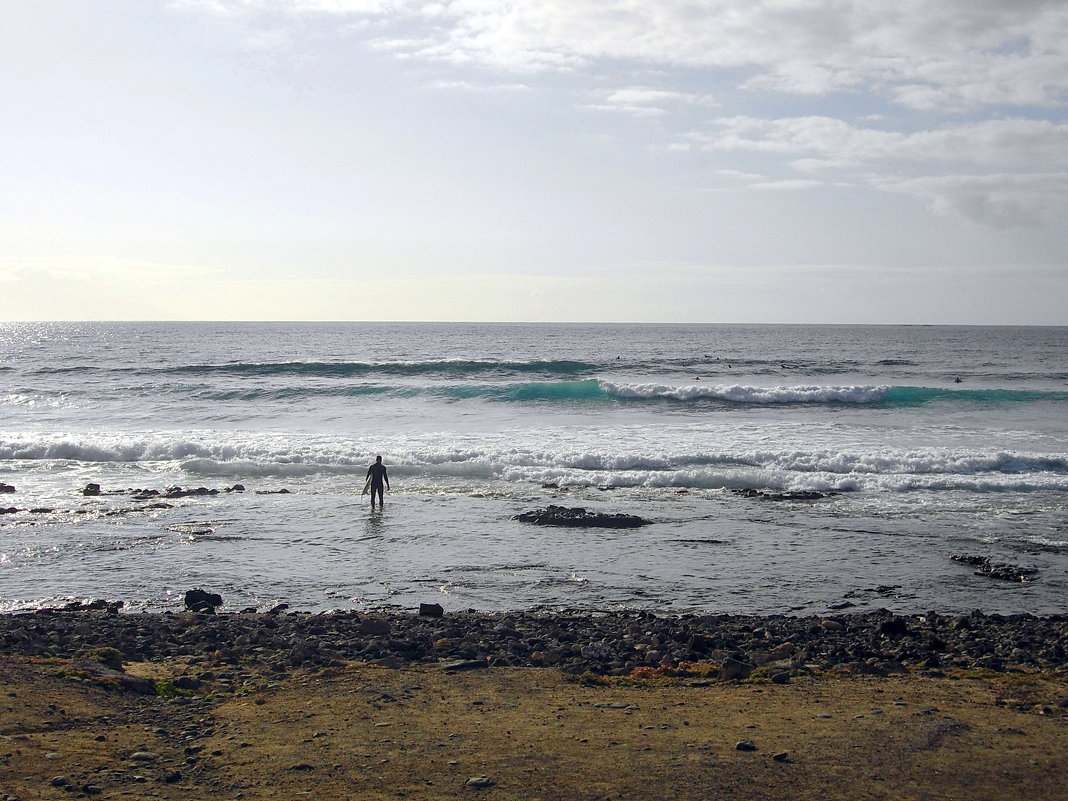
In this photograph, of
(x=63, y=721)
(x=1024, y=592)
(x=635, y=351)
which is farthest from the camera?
(x=635, y=351)

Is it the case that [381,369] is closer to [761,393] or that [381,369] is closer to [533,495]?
[761,393]

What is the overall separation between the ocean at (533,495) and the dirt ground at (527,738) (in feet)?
11.7

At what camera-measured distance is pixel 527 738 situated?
21.0 ft

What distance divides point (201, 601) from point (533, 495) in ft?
30.5

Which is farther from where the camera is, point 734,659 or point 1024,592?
point 1024,592

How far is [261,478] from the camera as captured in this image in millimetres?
21547

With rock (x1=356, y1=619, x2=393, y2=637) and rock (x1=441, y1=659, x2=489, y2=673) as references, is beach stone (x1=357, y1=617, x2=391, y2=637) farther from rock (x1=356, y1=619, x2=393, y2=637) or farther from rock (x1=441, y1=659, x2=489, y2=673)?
rock (x1=441, y1=659, x2=489, y2=673)

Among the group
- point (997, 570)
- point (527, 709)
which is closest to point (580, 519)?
point (997, 570)

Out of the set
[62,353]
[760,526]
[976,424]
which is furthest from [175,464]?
[62,353]

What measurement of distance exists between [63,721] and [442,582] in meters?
6.23

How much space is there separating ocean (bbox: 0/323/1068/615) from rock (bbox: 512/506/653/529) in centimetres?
36

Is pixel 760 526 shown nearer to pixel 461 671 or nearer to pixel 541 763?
pixel 461 671

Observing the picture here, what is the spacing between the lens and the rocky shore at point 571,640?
8.51 m

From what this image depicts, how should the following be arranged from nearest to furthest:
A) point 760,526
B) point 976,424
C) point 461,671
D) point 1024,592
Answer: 1. point 461,671
2. point 1024,592
3. point 760,526
4. point 976,424
